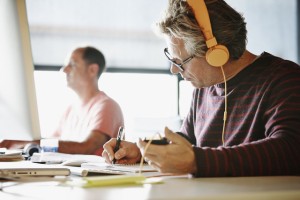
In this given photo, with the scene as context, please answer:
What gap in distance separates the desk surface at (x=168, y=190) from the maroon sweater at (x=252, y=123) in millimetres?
82

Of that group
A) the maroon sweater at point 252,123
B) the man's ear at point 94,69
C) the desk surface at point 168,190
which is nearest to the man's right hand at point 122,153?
the maroon sweater at point 252,123

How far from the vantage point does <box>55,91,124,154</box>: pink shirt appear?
2.49 meters

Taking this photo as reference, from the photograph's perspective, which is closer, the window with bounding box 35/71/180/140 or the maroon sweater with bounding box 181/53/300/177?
the maroon sweater with bounding box 181/53/300/177

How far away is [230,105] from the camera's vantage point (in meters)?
1.45

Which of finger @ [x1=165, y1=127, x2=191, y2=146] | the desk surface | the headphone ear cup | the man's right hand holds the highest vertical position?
the headphone ear cup

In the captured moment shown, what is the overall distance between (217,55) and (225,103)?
18 cm

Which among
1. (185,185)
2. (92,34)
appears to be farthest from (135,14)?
(185,185)

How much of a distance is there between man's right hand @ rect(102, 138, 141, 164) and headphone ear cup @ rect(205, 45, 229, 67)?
405mm

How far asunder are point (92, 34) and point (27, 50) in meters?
2.37

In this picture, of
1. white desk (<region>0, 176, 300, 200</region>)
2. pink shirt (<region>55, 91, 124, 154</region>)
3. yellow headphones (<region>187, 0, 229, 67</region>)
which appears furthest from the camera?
pink shirt (<region>55, 91, 124, 154</region>)

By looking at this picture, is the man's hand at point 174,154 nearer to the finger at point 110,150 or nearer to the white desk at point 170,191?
the white desk at point 170,191

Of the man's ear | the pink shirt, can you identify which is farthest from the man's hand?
the man's ear

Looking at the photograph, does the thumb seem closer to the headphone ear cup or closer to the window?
the headphone ear cup

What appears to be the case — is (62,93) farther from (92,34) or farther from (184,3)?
(184,3)
